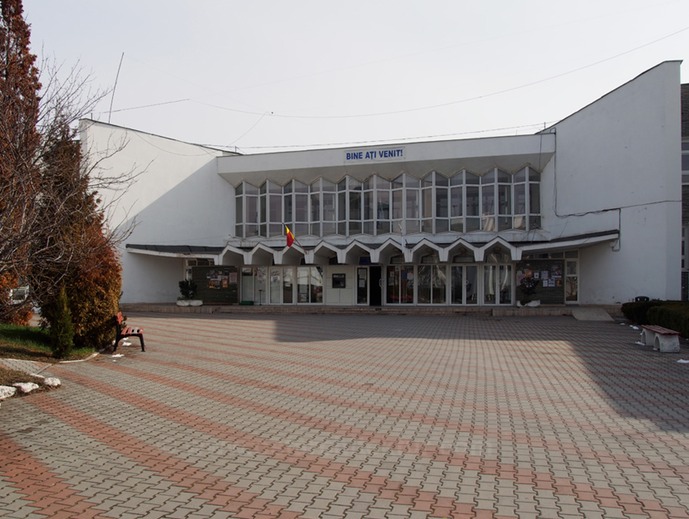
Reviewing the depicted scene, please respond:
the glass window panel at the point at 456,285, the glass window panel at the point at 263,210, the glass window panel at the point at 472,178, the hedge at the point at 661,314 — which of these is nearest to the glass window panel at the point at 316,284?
the glass window panel at the point at 263,210

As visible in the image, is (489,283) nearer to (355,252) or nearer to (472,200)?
(472,200)

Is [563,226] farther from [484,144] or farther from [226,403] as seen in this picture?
[226,403]

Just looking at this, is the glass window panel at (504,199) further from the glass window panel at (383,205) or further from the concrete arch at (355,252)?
the concrete arch at (355,252)

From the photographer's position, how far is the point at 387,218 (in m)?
30.0

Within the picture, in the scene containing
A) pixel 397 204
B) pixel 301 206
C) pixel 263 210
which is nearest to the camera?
pixel 397 204

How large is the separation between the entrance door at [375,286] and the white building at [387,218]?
0.05 meters

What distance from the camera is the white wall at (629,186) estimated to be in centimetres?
2014

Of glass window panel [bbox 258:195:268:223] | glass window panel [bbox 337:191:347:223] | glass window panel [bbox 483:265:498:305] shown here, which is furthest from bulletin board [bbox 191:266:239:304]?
glass window panel [bbox 483:265:498:305]

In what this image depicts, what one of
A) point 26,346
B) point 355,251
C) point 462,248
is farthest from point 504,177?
point 26,346

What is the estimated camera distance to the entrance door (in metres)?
29.4

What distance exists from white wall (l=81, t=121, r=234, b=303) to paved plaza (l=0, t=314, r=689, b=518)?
1627 centimetres

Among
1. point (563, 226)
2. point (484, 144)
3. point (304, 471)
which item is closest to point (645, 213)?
point (563, 226)

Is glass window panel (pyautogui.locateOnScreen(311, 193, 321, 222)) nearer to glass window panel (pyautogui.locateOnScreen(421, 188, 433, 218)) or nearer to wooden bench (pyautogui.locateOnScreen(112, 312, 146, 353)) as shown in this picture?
glass window panel (pyautogui.locateOnScreen(421, 188, 433, 218))

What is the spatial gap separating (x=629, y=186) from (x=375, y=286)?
12756 mm
